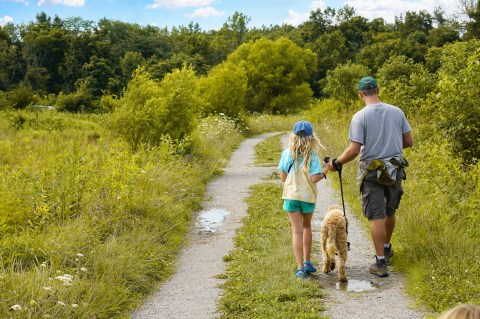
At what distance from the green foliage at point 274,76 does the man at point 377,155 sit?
49.0 m

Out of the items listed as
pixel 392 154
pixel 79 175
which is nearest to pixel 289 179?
pixel 392 154

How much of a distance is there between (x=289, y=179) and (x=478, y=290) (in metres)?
2.41

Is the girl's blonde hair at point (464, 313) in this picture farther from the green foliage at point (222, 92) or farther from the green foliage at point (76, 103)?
the green foliage at point (76, 103)

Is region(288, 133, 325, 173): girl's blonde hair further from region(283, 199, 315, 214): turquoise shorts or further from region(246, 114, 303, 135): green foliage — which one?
region(246, 114, 303, 135): green foliage

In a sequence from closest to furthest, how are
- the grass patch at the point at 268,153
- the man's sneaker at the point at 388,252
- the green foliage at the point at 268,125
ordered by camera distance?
the man's sneaker at the point at 388,252, the grass patch at the point at 268,153, the green foliage at the point at 268,125

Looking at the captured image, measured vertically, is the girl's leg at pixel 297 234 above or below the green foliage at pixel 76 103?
below

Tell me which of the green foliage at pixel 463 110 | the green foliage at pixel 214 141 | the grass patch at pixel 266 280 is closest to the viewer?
the grass patch at pixel 266 280

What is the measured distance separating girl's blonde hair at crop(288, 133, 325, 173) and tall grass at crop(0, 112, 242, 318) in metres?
2.38

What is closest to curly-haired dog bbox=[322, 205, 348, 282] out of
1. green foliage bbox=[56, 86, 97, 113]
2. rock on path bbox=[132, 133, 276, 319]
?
rock on path bbox=[132, 133, 276, 319]

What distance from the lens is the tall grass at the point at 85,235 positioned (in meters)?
5.41

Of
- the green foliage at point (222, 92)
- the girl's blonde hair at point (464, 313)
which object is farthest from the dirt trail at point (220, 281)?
the green foliage at point (222, 92)

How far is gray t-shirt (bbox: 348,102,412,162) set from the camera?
21.4 feet

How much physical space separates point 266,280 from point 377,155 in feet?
6.52

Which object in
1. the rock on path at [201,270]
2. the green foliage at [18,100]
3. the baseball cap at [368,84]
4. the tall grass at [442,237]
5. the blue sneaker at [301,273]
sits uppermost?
the green foliage at [18,100]
